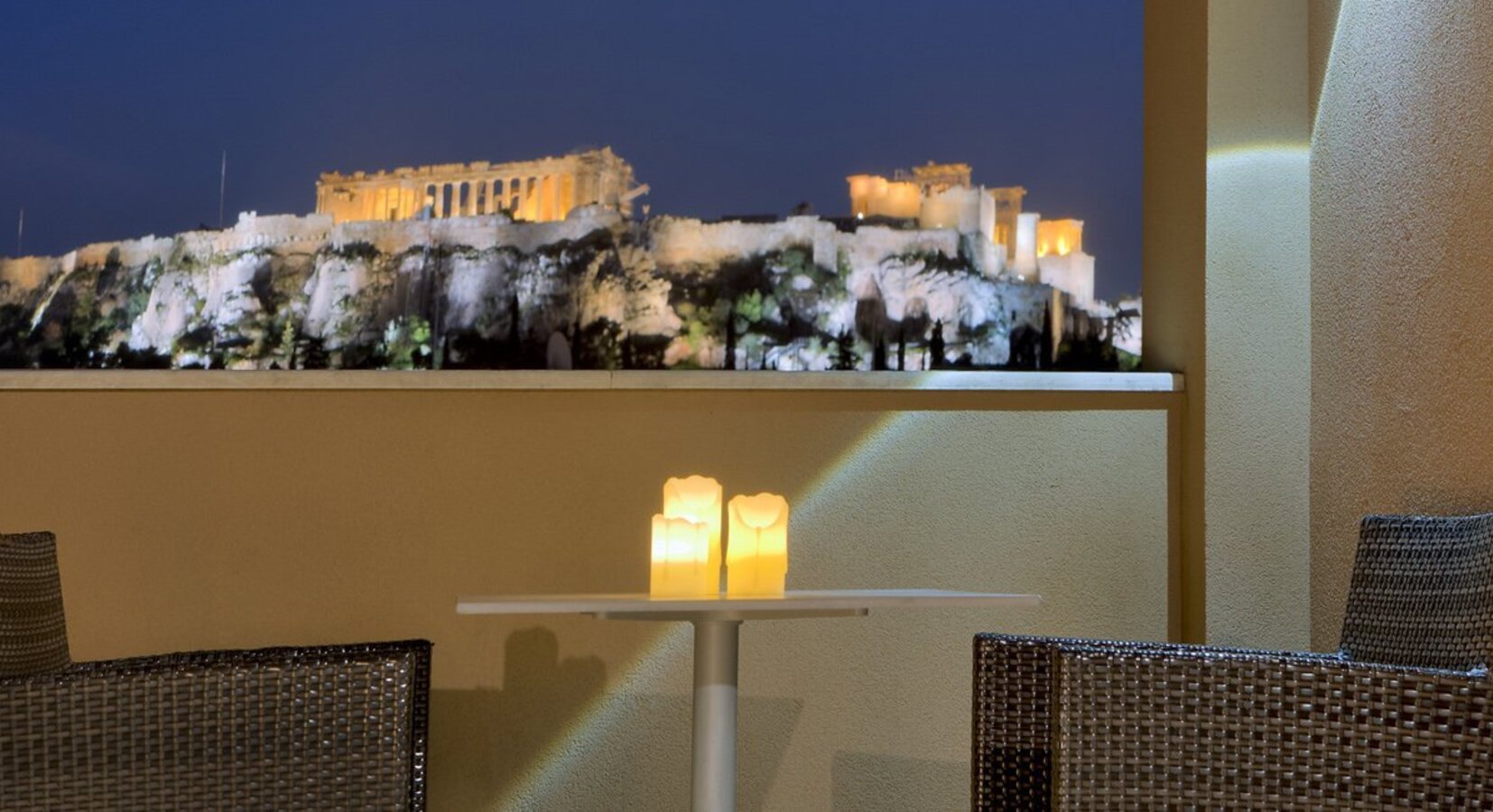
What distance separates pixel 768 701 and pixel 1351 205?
157 centimetres

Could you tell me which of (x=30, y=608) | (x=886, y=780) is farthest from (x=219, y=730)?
(x=886, y=780)

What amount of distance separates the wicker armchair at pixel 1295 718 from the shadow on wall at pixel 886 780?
1.17m

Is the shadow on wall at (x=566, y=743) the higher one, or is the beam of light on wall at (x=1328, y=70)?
the beam of light on wall at (x=1328, y=70)

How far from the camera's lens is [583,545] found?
10.7 ft

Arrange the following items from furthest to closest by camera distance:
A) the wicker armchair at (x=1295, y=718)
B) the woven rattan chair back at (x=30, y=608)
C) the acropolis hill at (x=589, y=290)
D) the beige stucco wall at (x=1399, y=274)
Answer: the acropolis hill at (x=589, y=290)
the beige stucco wall at (x=1399, y=274)
the woven rattan chair back at (x=30, y=608)
the wicker armchair at (x=1295, y=718)

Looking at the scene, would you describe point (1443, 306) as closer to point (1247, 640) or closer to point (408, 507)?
point (1247, 640)

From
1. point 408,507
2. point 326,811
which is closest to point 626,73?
point 408,507

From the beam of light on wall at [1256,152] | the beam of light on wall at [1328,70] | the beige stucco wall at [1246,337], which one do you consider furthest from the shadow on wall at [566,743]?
the beam of light on wall at [1328,70]

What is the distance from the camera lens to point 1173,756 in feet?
6.59

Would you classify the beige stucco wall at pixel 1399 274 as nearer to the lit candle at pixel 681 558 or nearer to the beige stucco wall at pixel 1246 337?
the beige stucco wall at pixel 1246 337

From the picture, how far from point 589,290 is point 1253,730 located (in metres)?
2.14

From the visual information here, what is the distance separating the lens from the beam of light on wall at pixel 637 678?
3.23m

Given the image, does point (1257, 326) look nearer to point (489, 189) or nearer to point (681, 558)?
point (681, 558)

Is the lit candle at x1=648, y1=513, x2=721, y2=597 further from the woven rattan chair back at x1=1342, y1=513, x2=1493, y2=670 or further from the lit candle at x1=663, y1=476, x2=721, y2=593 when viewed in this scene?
the woven rattan chair back at x1=1342, y1=513, x2=1493, y2=670
